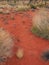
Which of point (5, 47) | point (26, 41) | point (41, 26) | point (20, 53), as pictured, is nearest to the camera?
point (5, 47)

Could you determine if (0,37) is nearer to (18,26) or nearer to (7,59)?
(7,59)

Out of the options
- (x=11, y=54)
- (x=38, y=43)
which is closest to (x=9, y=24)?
(x=38, y=43)

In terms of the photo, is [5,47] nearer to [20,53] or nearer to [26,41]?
[20,53]

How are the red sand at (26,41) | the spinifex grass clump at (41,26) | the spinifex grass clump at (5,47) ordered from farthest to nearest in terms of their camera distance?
the spinifex grass clump at (41,26)
the red sand at (26,41)
the spinifex grass clump at (5,47)

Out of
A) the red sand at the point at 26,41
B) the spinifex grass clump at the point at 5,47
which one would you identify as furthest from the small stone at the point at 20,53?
the spinifex grass clump at the point at 5,47

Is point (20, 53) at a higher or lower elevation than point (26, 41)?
higher

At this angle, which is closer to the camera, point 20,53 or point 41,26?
point 20,53

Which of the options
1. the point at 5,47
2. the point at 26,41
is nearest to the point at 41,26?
the point at 26,41

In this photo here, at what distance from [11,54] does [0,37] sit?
90 cm

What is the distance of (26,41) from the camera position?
13.3 metres

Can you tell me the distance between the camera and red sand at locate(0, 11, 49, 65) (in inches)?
461

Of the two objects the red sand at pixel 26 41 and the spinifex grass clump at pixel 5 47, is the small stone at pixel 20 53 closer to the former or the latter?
the red sand at pixel 26 41

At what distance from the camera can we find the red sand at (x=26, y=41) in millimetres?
11711

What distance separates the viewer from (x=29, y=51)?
1238 centimetres
